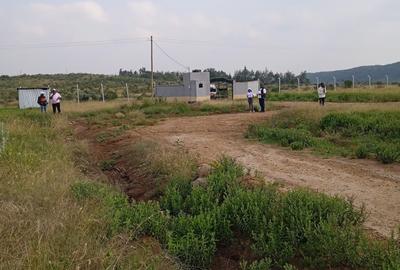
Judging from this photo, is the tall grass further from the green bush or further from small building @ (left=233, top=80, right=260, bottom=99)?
small building @ (left=233, top=80, right=260, bottom=99)

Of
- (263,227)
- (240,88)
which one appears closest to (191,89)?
(240,88)

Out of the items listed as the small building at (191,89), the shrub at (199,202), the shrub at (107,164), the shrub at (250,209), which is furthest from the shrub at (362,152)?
the small building at (191,89)

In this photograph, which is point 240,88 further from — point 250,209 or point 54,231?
point 54,231

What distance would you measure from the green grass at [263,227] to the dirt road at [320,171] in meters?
0.82

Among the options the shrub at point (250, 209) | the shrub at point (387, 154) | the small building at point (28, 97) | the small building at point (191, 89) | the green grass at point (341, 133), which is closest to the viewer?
the shrub at point (250, 209)

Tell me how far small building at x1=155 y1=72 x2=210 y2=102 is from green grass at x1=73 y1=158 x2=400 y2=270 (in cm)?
2959

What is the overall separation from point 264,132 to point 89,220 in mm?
9873

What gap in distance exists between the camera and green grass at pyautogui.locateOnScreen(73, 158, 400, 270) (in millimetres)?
4750

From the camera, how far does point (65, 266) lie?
13.1 ft

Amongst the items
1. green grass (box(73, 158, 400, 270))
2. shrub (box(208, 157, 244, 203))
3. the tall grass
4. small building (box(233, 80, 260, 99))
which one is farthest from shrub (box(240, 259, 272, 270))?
small building (box(233, 80, 260, 99))

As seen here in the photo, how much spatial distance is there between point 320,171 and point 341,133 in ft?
16.4

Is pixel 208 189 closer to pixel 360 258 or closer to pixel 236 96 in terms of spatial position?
pixel 360 258

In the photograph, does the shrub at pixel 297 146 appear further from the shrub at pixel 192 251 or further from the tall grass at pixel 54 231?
the shrub at pixel 192 251

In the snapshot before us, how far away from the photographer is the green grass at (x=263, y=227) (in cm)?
475
